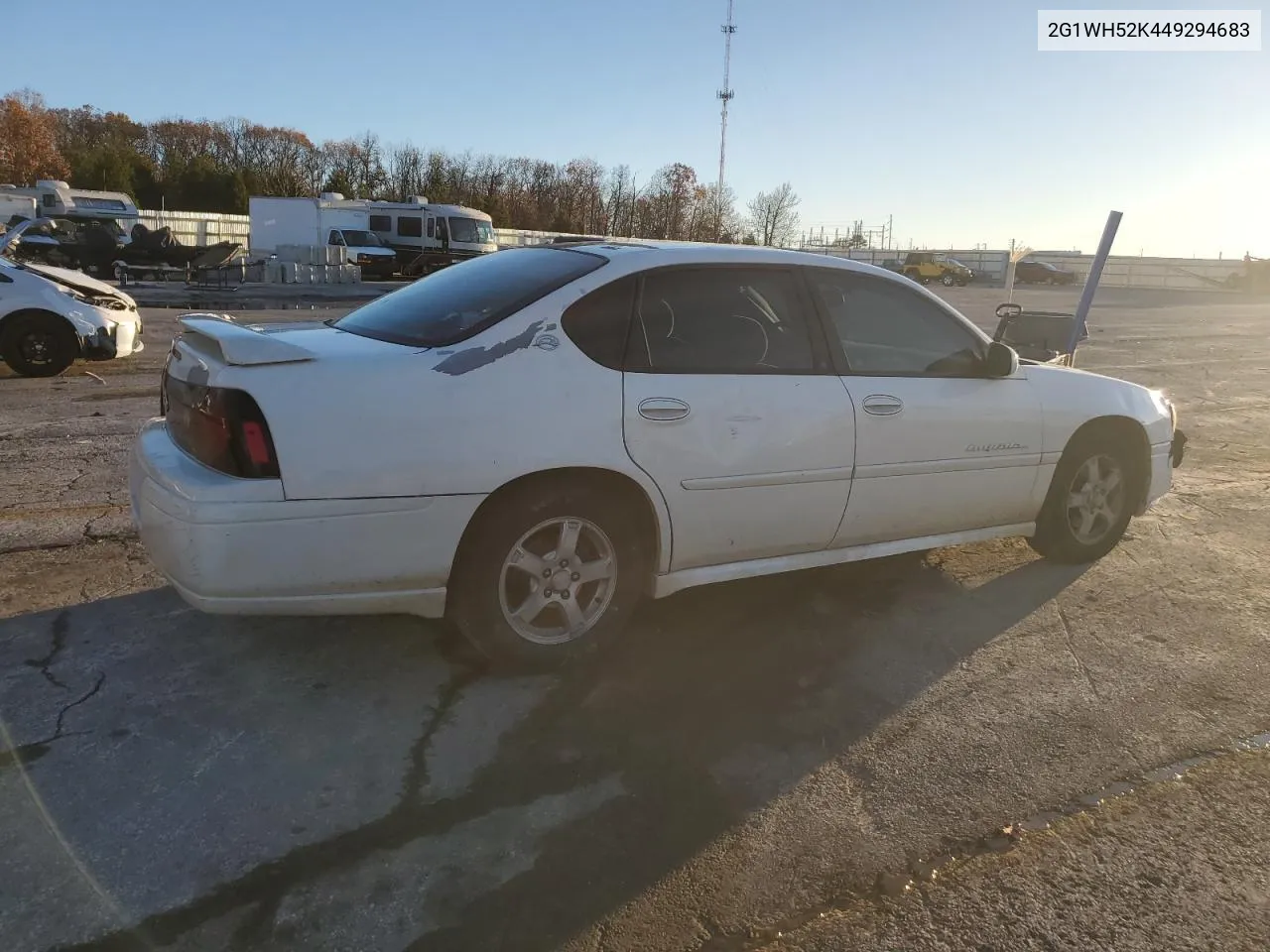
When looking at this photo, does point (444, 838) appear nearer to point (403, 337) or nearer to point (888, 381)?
point (403, 337)

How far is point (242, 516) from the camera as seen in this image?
2951mm

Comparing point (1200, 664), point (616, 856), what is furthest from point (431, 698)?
point (1200, 664)

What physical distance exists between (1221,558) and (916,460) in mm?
2331

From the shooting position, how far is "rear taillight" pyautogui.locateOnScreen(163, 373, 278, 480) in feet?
9.77

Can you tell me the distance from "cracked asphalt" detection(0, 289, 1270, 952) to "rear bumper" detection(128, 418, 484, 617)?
41 centimetres

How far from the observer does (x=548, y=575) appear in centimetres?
346

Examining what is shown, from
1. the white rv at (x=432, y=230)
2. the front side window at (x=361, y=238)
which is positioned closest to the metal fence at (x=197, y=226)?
the front side window at (x=361, y=238)

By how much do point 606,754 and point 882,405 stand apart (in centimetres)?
191

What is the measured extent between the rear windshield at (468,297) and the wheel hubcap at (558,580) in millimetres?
782

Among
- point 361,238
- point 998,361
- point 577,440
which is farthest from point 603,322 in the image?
point 361,238

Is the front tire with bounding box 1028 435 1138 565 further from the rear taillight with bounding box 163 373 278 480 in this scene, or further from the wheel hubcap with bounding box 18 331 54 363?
the wheel hubcap with bounding box 18 331 54 363

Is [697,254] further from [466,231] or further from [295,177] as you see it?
[295,177]

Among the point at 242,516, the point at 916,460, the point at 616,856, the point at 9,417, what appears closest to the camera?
the point at 616,856

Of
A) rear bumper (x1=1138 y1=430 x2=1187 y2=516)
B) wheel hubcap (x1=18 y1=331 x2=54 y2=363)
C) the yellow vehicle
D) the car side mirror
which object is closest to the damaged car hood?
wheel hubcap (x1=18 y1=331 x2=54 y2=363)
